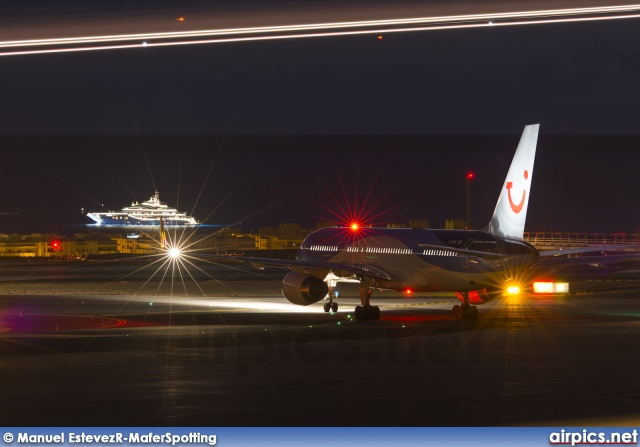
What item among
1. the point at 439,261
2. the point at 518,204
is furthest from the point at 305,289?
the point at 518,204

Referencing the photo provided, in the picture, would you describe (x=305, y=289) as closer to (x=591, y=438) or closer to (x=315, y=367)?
(x=315, y=367)

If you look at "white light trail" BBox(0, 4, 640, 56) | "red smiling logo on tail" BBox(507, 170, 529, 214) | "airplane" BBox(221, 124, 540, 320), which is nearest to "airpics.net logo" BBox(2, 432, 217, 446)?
"white light trail" BBox(0, 4, 640, 56)

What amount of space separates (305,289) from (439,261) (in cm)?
516

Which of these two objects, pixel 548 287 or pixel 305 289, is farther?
pixel 548 287

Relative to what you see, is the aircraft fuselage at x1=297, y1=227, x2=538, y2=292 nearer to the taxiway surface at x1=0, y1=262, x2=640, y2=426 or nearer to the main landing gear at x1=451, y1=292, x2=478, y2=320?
the main landing gear at x1=451, y1=292, x2=478, y2=320

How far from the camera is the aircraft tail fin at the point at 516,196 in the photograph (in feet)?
130

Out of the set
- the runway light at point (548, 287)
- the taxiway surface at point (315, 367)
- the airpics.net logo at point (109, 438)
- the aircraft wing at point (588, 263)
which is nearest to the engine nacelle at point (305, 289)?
the taxiway surface at point (315, 367)

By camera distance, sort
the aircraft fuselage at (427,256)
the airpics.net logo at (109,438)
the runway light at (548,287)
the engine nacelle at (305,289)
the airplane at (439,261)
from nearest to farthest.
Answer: the airpics.net logo at (109,438) → the aircraft fuselage at (427,256) → the airplane at (439,261) → the engine nacelle at (305,289) → the runway light at (548,287)

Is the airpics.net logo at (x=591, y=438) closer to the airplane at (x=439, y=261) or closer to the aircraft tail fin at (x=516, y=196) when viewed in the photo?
the airplane at (x=439, y=261)

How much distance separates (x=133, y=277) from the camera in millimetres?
66438

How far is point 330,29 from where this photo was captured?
1780cm

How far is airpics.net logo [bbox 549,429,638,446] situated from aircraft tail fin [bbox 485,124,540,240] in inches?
991

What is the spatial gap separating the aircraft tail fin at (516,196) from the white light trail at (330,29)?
22569 mm

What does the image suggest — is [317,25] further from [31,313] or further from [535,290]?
[535,290]
